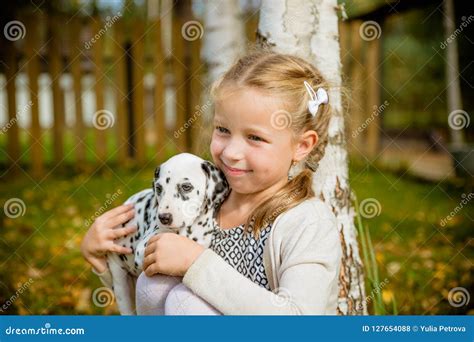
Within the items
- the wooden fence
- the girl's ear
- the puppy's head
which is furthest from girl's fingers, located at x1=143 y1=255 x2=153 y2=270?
the wooden fence

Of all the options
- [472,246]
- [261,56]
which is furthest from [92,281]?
[472,246]

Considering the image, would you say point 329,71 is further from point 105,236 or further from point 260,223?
point 105,236

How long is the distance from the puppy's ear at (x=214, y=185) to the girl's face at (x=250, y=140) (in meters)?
0.05

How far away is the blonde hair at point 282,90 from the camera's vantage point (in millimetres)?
1814

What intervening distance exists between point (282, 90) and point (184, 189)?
16.4 inches

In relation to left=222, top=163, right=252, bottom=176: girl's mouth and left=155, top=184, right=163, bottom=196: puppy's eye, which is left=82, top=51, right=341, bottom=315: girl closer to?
left=222, top=163, right=252, bottom=176: girl's mouth

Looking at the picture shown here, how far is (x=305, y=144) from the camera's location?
1.93 meters

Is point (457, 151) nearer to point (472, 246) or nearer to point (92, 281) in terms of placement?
point (472, 246)

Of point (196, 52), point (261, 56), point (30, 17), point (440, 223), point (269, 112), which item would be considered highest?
point (30, 17)

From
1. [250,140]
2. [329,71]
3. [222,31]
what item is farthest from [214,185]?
→ [222,31]

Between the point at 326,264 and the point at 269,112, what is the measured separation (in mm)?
466

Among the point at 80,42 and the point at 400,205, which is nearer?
the point at 400,205

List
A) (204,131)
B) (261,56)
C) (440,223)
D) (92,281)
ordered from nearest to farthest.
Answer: (261,56) < (204,131) < (92,281) < (440,223)

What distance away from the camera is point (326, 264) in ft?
5.65
